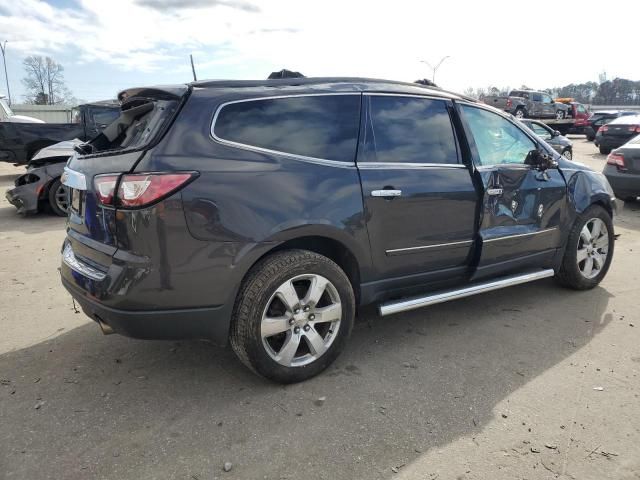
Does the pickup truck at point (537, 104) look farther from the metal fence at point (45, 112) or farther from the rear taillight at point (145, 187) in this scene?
the metal fence at point (45, 112)

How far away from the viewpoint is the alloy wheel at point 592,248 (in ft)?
15.3

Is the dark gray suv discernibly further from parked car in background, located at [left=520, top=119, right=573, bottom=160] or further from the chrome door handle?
parked car in background, located at [left=520, top=119, right=573, bottom=160]

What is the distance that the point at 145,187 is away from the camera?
2.54 metres

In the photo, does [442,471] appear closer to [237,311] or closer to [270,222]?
[237,311]

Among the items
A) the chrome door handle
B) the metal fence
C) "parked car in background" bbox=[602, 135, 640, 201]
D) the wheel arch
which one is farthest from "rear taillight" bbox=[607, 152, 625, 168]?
the metal fence

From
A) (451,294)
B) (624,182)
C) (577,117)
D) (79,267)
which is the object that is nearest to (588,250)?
(451,294)

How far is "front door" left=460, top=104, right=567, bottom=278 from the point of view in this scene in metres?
3.83

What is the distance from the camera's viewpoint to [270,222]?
278cm

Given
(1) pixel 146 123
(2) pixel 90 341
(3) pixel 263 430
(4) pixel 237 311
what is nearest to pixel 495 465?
(3) pixel 263 430

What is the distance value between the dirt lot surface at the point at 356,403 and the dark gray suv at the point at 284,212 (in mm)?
349

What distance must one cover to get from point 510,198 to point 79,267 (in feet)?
10.2

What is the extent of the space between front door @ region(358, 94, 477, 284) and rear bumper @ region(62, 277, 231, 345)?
1102mm

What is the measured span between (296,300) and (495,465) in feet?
4.37

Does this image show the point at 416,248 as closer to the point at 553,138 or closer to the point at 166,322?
the point at 166,322
